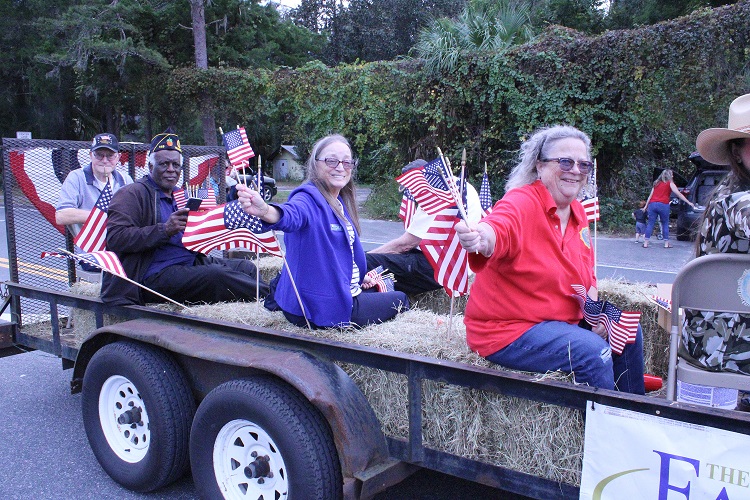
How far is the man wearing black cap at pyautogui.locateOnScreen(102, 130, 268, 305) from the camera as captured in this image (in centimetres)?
394

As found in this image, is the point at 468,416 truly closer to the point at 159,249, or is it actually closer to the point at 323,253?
the point at 323,253

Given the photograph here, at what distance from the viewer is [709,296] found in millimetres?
2287

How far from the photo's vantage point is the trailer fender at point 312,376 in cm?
258

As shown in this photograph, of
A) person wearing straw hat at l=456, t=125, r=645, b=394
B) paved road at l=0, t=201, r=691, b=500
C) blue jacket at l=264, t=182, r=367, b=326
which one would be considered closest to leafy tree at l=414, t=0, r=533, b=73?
paved road at l=0, t=201, r=691, b=500

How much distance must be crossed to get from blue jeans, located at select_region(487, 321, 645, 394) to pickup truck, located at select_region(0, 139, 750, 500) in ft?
0.34

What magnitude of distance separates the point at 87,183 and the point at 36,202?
40cm

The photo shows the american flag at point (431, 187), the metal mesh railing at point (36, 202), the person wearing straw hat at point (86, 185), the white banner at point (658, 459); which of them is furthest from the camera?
the person wearing straw hat at point (86, 185)

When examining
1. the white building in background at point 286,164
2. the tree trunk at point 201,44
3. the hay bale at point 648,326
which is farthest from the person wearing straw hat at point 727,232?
the white building in background at point 286,164

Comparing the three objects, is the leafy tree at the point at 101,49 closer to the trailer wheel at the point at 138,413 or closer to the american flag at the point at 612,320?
the trailer wheel at the point at 138,413

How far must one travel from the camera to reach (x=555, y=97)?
15.3 m

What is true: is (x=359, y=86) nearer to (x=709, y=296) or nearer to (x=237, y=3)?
(x=237, y=3)

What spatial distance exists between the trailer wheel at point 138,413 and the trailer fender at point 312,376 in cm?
12

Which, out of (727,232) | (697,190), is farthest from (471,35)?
(727,232)

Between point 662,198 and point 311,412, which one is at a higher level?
point 662,198
